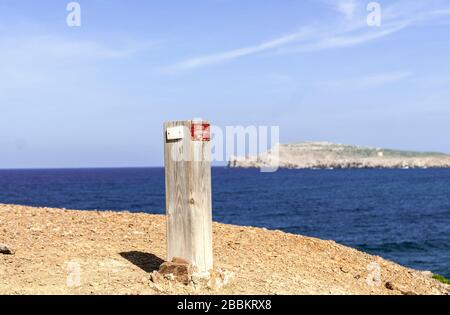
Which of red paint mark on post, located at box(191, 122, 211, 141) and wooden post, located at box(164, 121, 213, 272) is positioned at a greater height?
red paint mark on post, located at box(191, 122, 211, 141)

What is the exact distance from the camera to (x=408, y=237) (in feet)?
139

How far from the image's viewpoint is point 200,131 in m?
Result: 7.43

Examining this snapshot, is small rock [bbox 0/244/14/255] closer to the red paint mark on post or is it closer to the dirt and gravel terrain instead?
the dirt and gravel terrain

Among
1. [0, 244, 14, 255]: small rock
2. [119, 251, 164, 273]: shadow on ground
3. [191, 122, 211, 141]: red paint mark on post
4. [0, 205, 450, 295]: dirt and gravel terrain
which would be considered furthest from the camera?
[0, 244, 14, 255]: small rock

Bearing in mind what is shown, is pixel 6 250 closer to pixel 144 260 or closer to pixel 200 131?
pixel 144 260

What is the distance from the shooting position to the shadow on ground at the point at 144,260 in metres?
8.44

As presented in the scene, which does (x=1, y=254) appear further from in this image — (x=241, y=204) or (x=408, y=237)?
(x=241, y=204)

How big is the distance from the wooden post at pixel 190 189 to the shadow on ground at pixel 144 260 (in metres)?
0.98

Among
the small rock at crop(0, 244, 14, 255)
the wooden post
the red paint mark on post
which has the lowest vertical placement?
the small rock at crop(0, 244, 14, 255)

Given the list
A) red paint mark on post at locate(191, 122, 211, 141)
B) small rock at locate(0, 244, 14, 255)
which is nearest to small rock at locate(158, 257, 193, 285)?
red paint mark on post at locate(191, 122, 211, 141)

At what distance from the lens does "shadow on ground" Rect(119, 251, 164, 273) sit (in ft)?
27.7
